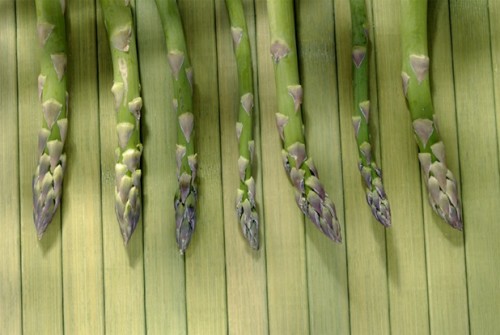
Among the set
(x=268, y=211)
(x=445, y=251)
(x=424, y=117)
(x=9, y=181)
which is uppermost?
(x=424, y=117)

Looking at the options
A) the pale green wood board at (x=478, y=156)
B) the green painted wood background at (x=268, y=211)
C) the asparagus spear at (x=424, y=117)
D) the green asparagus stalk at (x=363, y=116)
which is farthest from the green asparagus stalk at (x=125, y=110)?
the pale green wood board at (x=478, y=156)

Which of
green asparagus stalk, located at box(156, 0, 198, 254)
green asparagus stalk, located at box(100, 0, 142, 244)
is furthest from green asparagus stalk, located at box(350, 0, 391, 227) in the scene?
green asparagus stalk, located at box(100, 0, 142, 244)

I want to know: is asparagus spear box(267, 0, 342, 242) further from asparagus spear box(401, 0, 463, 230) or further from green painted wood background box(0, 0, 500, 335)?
asparagus spear box(401, 0, 463, 230)

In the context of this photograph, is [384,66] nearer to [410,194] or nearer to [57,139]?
[410,194]

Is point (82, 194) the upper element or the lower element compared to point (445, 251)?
upper

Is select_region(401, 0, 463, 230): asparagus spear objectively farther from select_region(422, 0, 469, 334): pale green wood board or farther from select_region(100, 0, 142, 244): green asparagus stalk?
select_region(100, 0, 142, 244): green asparagus stalk

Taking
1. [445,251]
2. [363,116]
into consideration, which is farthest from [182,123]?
[445,251]

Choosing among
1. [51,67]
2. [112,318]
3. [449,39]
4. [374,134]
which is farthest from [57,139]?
[449,39]

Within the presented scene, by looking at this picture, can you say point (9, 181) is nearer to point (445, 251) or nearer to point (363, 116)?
point (363, 116)
